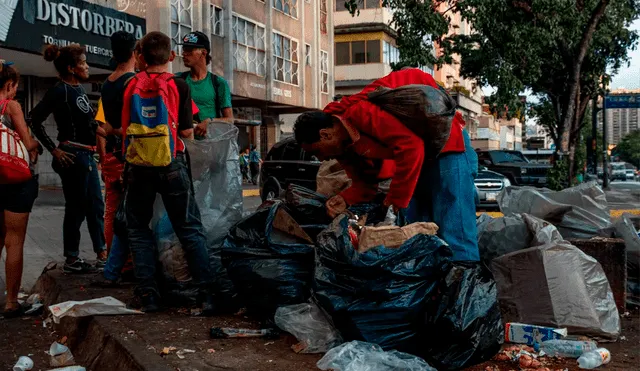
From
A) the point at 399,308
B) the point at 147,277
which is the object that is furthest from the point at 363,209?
the point at 147,277

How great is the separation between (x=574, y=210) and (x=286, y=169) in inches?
340

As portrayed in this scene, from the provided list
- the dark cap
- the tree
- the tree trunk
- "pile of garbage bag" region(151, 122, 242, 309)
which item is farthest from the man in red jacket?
the tree

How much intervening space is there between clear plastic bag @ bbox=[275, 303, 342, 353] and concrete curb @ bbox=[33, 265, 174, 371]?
2.25 ft

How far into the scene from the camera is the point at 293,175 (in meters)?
13.3

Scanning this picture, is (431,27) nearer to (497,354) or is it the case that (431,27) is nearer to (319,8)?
(497,354)

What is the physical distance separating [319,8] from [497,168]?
55.9 ft

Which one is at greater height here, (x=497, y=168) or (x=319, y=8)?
(x=319, y=8)

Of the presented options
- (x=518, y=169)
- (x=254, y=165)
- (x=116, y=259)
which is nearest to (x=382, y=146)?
(x=116, y=259)

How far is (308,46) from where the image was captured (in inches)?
1241

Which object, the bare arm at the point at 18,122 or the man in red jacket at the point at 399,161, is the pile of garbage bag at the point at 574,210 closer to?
the man in red jacket at the point at 399,161

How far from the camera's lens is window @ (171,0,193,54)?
2134 cm

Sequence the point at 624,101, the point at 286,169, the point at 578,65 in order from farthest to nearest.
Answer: the point at 624,101 → the point at 578,65 → the point at 286,169

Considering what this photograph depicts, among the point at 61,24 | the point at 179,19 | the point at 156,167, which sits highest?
the point at 179,19

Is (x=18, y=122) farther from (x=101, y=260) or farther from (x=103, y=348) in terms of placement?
(x=103, y=348)
